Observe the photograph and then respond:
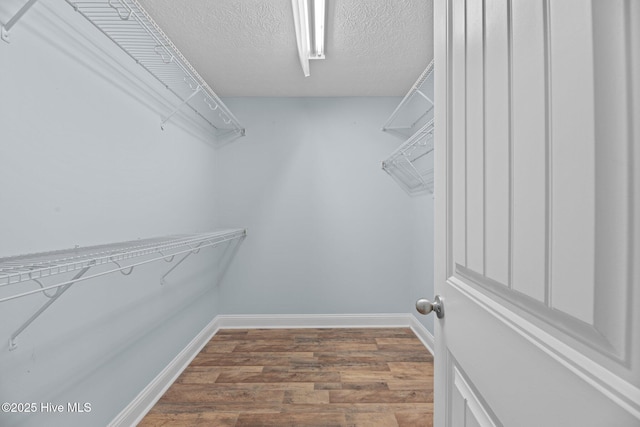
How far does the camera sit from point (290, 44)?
1965 mm

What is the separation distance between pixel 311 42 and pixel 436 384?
6.38 ft

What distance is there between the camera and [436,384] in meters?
0.80

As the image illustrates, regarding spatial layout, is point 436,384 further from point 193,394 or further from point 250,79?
point 250,79

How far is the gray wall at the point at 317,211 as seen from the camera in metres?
2.88

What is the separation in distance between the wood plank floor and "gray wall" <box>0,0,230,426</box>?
29 centimetres

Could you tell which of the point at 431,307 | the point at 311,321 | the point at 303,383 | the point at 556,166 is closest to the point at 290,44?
the point at 431,307

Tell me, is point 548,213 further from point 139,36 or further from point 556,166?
point 139,36

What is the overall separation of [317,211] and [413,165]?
37.3 inches

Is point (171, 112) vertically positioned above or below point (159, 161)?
above

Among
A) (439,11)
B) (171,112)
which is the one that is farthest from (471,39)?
(171,112)

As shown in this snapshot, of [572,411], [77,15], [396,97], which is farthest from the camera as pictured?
[396,97]

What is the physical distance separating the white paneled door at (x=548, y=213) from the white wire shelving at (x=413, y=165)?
4.85 feet

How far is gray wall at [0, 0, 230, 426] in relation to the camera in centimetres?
99

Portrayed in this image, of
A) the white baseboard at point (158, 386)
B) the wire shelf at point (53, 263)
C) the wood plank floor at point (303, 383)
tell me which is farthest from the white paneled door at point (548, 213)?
the white baseboard at point (158, 386)
